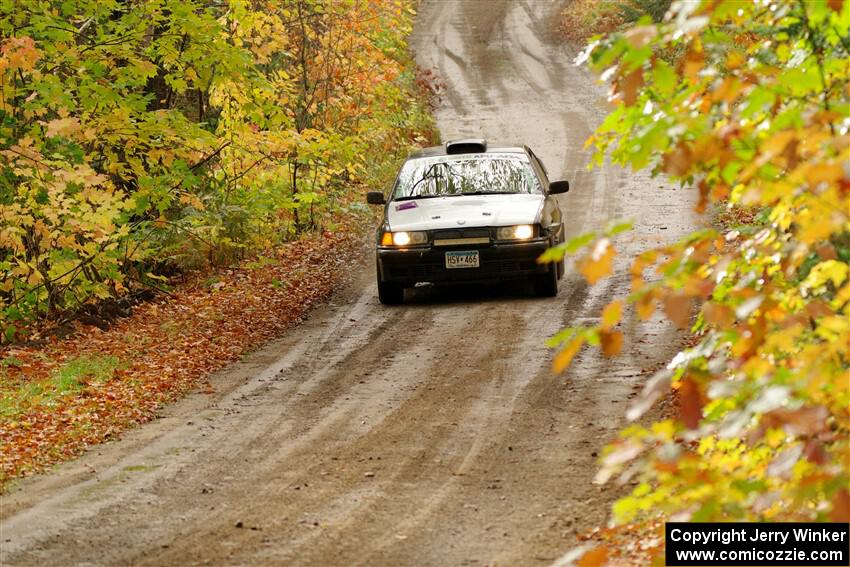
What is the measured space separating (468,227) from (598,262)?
10197 mm

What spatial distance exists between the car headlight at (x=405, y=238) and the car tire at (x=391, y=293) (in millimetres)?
678

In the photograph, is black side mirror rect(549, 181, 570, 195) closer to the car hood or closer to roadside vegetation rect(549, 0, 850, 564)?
the car hood

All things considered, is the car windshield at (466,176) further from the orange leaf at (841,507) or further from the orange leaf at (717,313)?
the orange leaf at (841,507)

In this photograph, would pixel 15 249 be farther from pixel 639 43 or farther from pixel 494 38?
pixel 494 38

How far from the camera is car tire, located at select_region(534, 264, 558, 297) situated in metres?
13.9

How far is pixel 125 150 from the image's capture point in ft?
44.9

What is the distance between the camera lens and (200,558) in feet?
20.7

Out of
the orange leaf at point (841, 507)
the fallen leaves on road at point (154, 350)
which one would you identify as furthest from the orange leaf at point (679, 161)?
the fallen leaves on road at point (154, 350)

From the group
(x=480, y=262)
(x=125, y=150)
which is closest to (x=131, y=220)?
(x=125, y=150)

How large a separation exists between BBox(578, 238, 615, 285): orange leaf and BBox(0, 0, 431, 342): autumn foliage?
29.4ft

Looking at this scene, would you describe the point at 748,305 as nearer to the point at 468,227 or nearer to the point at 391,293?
the point at 468,227

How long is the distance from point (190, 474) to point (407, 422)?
76.1 inches

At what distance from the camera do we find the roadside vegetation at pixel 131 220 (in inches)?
444

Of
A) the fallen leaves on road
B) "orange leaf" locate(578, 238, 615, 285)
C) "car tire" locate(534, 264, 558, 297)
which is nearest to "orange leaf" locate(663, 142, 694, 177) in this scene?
"orange leaf" locate(578, 238, 615, 285)
